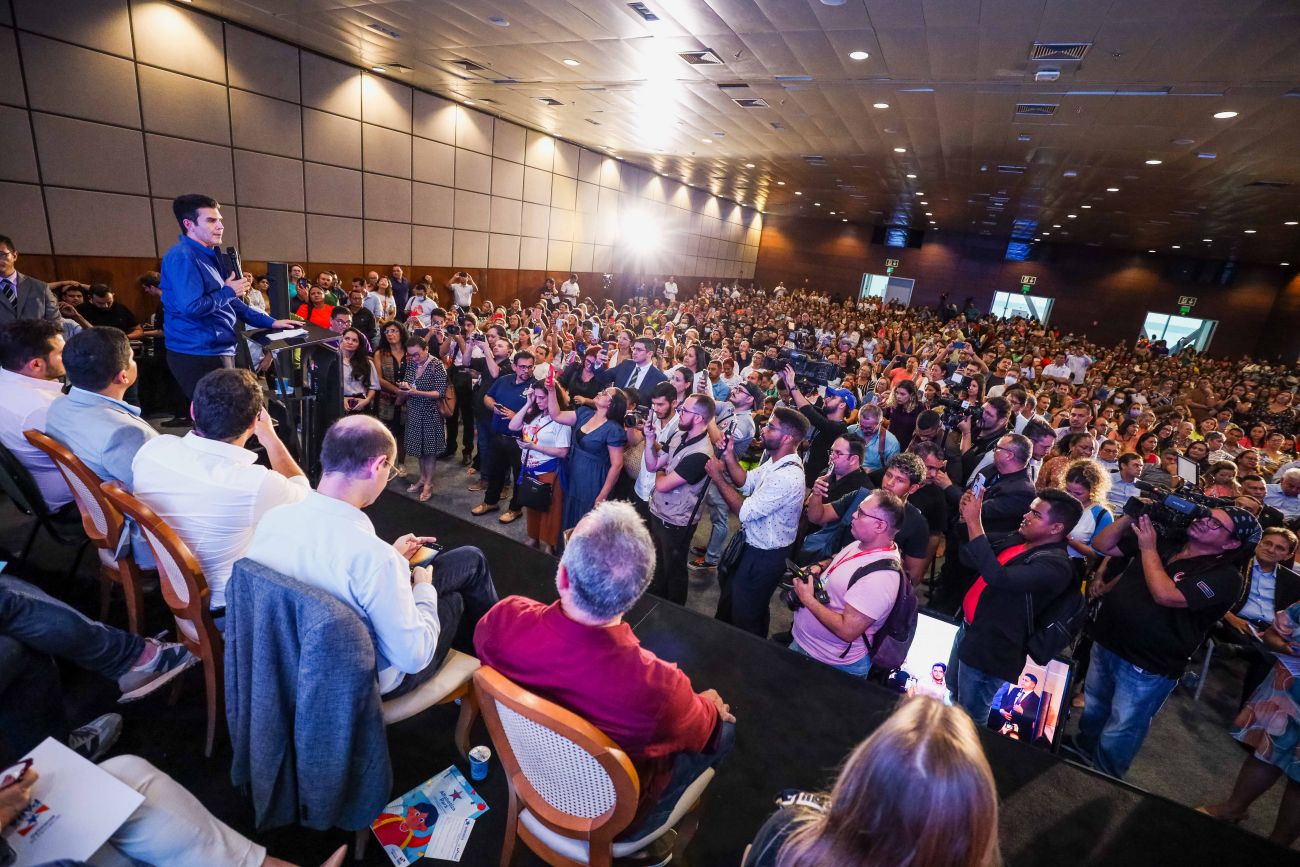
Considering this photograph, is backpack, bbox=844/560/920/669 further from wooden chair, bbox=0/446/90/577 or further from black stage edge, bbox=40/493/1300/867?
wooden chair, bbox=0/446/90/577

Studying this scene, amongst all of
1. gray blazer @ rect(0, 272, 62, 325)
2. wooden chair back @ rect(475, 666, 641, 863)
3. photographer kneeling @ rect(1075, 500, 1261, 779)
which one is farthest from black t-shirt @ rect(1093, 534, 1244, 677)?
gray blazer @ rect(0, 272, 62, 325)

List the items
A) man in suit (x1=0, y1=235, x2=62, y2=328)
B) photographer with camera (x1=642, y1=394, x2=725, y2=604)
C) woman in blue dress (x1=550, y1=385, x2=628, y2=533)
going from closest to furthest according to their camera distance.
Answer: photographer with camera (x1=642, y1=394, x2=725, y2=604), woman in blue dress (x1=550, y1=385, x2=628, y2=533), man in suit (x1=0, y1=235, x2=62, y2=328)

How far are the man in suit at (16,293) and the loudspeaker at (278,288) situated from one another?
2.04 meters

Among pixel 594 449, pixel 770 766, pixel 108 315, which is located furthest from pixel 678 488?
pixel 108 315

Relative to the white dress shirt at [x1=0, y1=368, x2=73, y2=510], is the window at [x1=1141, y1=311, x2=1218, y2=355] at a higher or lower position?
higher

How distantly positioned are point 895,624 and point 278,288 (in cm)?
352

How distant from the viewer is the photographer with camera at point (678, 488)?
3324mm

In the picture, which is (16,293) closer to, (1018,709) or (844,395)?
(844,395)

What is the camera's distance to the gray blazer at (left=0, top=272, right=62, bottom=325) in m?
3.95

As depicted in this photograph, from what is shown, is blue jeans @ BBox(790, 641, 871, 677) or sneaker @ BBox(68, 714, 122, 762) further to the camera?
blue jeans @ BBox(790, 641, 871, 677)

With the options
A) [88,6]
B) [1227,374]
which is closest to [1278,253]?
[1227,374]

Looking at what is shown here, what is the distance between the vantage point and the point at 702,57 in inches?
244

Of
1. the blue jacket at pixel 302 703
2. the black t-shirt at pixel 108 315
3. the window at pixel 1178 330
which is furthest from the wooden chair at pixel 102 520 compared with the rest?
the window at pixel 1178 330

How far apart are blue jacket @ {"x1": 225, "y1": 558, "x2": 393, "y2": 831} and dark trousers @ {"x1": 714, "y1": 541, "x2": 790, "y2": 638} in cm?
187
